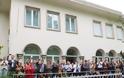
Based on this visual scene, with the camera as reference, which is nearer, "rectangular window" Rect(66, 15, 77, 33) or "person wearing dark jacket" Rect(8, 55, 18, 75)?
"person wearing dark jacket" Rect(8, 55, 18, 75)

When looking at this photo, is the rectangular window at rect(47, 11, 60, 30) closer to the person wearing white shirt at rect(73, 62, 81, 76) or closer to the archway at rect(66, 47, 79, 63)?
the archway at rect(66, 47, 79, 63)

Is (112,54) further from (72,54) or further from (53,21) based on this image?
(53,21)

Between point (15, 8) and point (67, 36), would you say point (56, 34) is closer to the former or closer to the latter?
point (67, 36)

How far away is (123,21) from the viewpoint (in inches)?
969

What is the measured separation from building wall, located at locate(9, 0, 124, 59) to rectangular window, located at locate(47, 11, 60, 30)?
13.3 inches

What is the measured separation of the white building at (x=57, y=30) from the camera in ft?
50.8

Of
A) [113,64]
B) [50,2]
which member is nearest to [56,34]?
[50,2]

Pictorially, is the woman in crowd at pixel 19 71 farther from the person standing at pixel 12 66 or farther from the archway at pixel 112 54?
the archway at pixel 112 54

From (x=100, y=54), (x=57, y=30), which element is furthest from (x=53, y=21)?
(x=100, y=54)

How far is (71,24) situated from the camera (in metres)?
19.2

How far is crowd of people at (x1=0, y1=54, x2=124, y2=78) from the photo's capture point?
1257cm

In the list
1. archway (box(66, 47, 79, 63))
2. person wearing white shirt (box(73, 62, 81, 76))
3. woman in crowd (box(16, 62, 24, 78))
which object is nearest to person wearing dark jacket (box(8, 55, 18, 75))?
woman in crowd (box(16, 62, 24, 78))

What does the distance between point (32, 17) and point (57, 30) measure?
2334mm

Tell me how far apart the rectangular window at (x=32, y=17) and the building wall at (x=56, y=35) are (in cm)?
32
